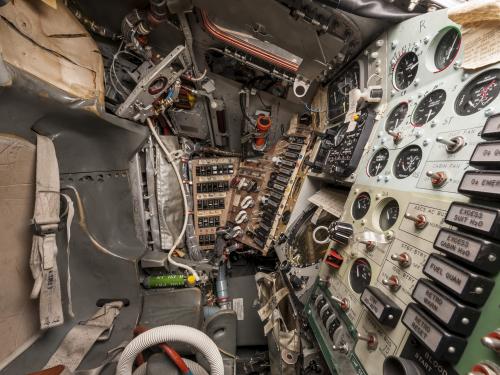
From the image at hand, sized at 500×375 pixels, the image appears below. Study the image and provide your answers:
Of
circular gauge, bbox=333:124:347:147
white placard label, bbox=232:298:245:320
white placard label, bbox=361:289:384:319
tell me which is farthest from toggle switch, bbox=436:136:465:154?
white placard label, bbox=232:298:245:320

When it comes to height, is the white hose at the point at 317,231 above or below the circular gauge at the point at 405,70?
below

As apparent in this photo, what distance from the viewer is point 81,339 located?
1592 mm

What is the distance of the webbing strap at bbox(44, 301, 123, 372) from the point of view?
1.48 meters

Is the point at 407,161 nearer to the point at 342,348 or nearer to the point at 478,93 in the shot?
the point at 478,93

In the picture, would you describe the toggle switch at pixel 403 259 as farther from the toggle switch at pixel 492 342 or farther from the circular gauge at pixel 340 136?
the circular gauge at pixel 340 136

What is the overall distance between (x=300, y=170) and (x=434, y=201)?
1.36 metres

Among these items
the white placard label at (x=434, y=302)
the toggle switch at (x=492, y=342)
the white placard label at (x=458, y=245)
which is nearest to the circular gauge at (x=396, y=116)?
the white placard label at (x=458, y=245)

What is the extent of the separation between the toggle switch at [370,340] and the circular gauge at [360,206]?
576 mm

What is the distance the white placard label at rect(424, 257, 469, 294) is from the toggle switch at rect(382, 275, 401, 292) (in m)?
Result: 0.17

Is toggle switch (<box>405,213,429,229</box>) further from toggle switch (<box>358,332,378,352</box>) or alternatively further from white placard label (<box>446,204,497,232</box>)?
toggle switch (<box>358,332,378,352</box>)

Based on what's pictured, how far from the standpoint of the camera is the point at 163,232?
255 centimetres

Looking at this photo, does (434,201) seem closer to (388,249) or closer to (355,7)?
(388,249)

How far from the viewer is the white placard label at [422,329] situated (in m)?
0.77

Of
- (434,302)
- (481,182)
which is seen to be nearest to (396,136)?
(481,182)
